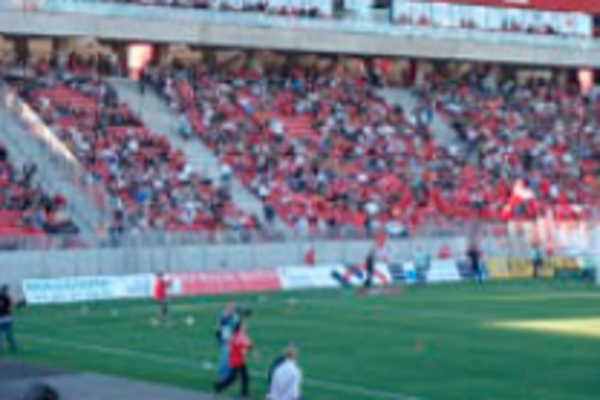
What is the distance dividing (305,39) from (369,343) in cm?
3447

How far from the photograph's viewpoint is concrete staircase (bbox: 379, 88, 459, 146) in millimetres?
64500

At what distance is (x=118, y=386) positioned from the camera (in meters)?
24.2

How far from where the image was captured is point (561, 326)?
3347 cm

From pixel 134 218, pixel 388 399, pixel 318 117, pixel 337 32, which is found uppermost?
pixel 337 32

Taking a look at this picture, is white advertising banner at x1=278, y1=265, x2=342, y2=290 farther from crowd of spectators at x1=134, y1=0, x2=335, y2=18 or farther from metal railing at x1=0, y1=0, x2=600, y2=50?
crowd of spectators at x1=134, y1=0, x2=335, y2=18

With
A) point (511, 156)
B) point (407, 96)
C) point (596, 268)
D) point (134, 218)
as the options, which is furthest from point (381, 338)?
point (407, 96)

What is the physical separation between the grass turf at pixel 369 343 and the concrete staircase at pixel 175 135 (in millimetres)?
7999

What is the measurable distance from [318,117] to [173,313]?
78.2 ft

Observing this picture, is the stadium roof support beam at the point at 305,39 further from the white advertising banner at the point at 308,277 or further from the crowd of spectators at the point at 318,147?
the white advertising banner at the point at 308,277

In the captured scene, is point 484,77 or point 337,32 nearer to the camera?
point 337,32

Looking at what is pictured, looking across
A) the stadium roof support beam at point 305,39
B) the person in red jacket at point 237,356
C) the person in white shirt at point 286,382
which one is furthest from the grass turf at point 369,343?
the stadium roof support beam at point 305,39

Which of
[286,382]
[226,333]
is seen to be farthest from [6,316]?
[286,382]

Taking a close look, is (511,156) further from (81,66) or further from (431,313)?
(431,313)

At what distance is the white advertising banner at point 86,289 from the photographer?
142 ft
